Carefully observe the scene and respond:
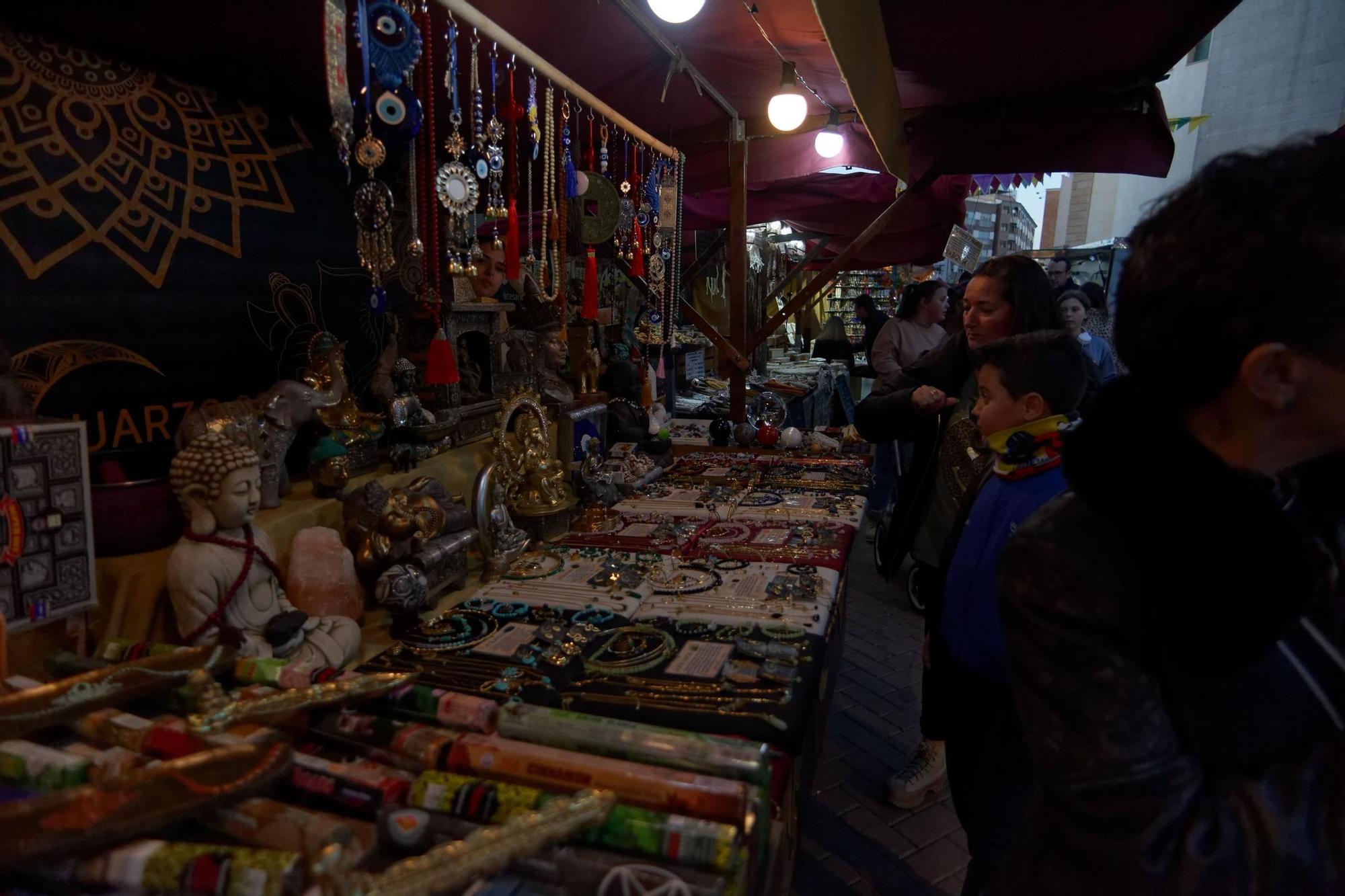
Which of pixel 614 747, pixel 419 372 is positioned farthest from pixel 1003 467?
pixel 419 372

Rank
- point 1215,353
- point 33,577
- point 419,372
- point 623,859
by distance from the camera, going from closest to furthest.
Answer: point 1215,353, point 623,859, point 33,577, point 419,372

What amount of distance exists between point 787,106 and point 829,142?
1259mm

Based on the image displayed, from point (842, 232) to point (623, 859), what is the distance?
25.6ft

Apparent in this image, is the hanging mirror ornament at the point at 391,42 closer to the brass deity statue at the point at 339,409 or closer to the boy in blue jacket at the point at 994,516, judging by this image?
the brass deity statue at the point at 339,409

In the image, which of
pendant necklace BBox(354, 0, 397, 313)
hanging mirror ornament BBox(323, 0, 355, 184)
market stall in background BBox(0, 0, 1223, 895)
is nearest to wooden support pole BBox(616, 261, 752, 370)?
market stall in background BBox(0, 0, 1223, 895)

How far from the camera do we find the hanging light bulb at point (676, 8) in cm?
251

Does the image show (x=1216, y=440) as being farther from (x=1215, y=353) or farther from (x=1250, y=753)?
(x=1250, y=753)

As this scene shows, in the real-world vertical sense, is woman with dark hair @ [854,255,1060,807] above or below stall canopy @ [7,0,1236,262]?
below

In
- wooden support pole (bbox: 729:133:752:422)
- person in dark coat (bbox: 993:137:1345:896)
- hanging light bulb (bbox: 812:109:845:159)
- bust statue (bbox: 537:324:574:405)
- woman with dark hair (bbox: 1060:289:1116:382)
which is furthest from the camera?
hanging light bulb (bbox: 812:109:845:159)

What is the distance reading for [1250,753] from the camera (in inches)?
31.7

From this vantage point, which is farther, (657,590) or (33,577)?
(657,590)

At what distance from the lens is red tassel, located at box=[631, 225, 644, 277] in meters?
3.79

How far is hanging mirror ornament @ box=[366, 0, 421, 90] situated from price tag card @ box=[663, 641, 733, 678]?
5.18 ft

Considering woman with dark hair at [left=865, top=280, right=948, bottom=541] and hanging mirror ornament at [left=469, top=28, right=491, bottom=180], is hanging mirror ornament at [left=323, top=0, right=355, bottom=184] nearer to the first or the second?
hanging mirror ornament at [left=469, top=28, right=491, bottom=180]
